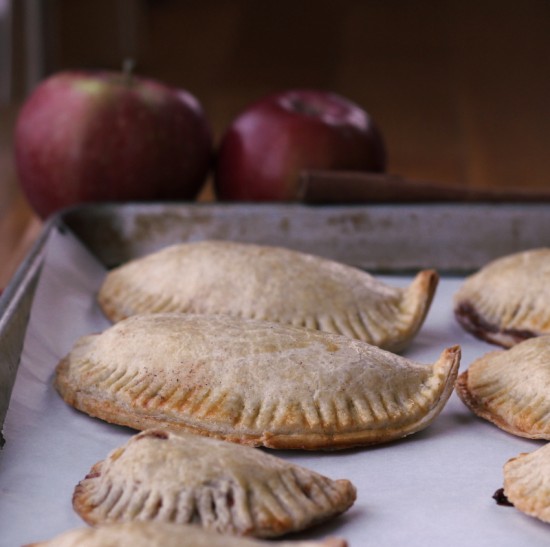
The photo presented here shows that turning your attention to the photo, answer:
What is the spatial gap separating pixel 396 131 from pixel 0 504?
2.77m

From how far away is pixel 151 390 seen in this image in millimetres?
1285

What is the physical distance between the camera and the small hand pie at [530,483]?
1061 millimetres

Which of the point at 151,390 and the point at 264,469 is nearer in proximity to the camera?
the point at 264,469

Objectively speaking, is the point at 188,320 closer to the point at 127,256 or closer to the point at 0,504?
the point at 0,504

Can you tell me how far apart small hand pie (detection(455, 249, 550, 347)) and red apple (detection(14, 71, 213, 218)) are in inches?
31.2

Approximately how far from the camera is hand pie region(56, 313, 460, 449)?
124 cm

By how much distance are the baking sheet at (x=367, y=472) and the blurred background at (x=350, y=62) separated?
0.93 meters

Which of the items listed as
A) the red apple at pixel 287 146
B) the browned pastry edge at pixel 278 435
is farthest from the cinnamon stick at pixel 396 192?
the browned pastry edge at pixel 278 435

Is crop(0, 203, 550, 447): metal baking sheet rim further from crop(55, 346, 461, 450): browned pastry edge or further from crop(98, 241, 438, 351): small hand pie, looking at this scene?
crop(55, 346, 461, 450): browned pastry edge

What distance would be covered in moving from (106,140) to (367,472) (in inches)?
49.2

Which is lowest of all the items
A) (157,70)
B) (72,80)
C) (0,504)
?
(157,70)

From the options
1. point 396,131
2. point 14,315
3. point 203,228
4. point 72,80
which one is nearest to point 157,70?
point 396,131

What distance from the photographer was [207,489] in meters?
1.01

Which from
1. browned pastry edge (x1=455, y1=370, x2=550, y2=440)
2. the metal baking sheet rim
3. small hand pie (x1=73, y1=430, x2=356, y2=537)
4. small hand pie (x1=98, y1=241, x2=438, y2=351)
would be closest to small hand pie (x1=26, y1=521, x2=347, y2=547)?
small hand pie (x1=73, y1=430, x2=356, y2=537)
